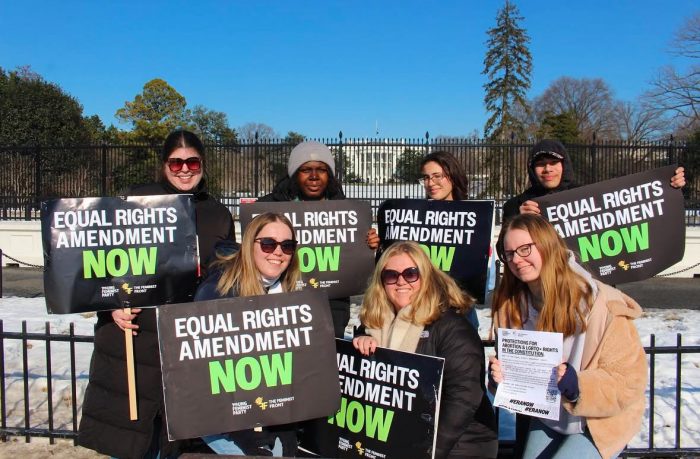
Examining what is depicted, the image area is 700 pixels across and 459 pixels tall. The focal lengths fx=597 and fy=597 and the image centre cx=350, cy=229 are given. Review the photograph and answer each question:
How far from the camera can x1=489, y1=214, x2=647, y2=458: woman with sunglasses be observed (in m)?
2.91

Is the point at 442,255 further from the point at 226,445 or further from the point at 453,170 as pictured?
the point at 226,445

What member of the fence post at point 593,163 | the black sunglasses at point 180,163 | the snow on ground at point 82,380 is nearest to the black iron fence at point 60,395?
the snow on ground at point 82,380

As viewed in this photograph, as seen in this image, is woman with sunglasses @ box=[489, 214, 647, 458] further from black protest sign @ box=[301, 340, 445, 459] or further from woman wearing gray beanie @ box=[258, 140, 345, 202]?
woman wearing gray beanie @ box=[258, 140, 345, 202]

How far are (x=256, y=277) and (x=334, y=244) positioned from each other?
4.22 feet

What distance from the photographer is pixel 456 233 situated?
431 cm

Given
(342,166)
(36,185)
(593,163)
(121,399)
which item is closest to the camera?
(121,399)

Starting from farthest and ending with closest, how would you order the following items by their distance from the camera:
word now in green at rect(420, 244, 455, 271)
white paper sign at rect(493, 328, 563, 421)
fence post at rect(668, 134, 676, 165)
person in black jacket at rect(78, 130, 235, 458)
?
fence post at rect(668, 134, 676, 165), word now in green at rect(420, 244, 455, 271), person in black jacket at rect(78, 130, 235, 458), white paper sign at rect(493, 328, 563, 421)

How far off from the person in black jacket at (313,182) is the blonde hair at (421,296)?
78cm

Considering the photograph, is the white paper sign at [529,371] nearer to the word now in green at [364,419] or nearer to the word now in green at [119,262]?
the word now in green at [364,419]

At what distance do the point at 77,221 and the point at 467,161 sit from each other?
14.9 meters

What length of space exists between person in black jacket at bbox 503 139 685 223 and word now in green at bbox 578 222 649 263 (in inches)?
16.0

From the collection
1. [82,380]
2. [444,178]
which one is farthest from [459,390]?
[82,380]

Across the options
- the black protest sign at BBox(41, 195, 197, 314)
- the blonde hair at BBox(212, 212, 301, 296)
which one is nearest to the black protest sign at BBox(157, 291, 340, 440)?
the blonde hair at BBox(212, 212, 301, 296)

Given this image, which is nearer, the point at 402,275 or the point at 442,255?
the point at 402,275
